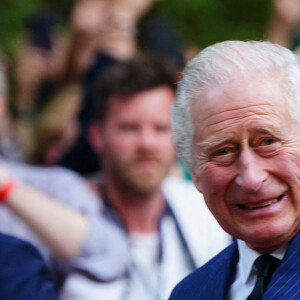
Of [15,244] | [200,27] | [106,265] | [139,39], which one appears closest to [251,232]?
[15,244]

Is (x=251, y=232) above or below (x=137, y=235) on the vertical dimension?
above

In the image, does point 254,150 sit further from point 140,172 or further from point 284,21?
point 284,21

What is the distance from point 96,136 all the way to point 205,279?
2.27m

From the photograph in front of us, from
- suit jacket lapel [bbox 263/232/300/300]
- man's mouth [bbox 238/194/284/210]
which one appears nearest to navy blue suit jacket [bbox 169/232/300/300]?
suit jacket lapel [bbox 263/232/300/300]

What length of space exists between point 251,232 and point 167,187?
6.45ft


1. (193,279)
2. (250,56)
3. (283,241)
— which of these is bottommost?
(193,279)

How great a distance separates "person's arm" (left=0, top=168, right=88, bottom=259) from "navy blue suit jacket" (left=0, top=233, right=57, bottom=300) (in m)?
1.02

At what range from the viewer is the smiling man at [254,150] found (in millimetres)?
2717

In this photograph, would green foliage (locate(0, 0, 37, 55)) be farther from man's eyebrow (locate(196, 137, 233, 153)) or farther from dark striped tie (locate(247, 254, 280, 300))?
dark striped tie (locate(247, 254, 280, 300))

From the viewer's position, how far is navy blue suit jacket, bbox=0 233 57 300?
331 centimetres

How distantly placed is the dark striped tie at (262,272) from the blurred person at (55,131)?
3168mm

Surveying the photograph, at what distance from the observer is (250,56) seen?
2.78m

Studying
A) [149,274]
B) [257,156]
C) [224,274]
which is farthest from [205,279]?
[149,274]

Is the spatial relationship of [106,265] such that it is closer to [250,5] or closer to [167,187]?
[167,187]
